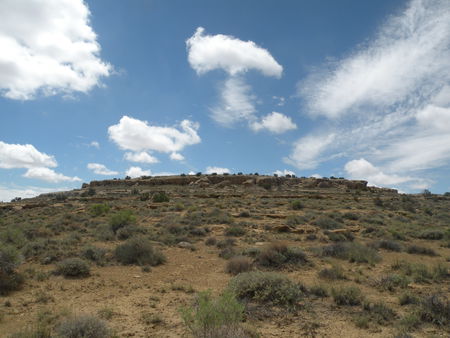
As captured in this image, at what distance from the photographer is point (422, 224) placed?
20375 millimetres

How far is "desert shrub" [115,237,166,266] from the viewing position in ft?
34.7

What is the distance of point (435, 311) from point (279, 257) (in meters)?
4.87

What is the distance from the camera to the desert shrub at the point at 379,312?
18.9ft

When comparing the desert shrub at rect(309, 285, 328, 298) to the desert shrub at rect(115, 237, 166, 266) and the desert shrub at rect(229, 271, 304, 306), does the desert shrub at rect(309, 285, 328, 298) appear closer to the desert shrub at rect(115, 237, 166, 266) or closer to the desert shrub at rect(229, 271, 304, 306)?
the desert shrub at rect(229, 271, 304, 306)

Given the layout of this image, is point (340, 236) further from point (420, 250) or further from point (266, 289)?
point (266, 289)

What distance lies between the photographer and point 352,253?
36.4 ft

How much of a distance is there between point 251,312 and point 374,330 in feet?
7.92

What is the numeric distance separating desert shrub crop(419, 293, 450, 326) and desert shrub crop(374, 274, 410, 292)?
5.43ft

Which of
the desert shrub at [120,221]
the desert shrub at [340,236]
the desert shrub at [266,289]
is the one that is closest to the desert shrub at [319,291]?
the desert shrub at [266,289]

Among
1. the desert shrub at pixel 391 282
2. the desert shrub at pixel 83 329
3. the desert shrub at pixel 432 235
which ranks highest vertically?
the desert shrub at pixel 432 235

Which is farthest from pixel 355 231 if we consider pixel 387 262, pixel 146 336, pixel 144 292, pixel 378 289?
pixel 146 336

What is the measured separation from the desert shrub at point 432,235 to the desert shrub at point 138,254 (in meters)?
14.9

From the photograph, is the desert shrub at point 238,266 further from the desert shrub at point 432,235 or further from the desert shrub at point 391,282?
the desert shrub at point 432,235

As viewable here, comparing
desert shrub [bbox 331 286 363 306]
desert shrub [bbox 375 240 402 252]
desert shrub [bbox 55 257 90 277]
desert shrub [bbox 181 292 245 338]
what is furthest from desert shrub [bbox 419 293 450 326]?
desert shrub [bbox 55 257 90 277]
